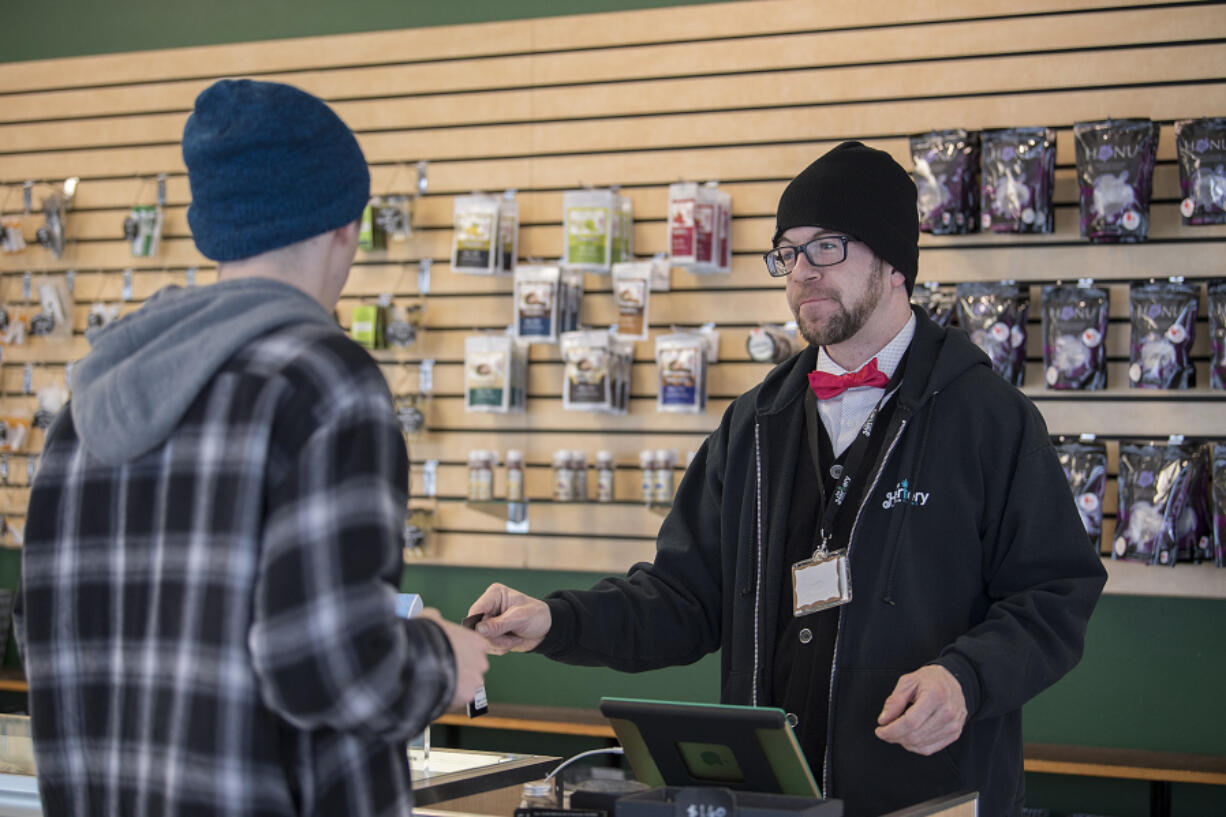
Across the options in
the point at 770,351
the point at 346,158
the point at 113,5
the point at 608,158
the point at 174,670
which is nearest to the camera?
the point at 174,670

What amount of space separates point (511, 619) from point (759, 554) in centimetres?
53

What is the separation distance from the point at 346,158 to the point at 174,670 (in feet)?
1.86

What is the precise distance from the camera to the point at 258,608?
4.03 ft

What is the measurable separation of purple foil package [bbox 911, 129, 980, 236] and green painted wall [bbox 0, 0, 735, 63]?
125 centimetres

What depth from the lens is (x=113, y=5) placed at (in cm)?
575

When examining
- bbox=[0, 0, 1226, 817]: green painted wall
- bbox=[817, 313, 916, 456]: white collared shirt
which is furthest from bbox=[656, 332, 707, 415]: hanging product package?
bbox=[817, 313, 916, 456]: white collared shirt

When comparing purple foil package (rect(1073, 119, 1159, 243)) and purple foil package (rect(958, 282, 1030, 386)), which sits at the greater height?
purple foil package (rect(1073, 119, 1159, 243))

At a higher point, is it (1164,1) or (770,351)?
(1164,1)

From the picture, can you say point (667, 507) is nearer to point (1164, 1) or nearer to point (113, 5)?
point (1164, 1)

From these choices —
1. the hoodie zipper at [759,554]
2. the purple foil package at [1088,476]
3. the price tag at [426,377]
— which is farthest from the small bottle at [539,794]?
the price tag at [426,377]

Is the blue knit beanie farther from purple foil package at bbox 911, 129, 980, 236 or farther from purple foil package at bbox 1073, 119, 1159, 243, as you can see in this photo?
purple foil package at bbox 1073, 119, 1159, 243

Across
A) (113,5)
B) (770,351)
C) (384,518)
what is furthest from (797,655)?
(113,5)

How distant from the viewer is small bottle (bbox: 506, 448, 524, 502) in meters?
4.80

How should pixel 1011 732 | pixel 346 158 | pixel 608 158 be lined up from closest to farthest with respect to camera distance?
pixel 346 158 < pixel 1011 732 < pixel 608 158
